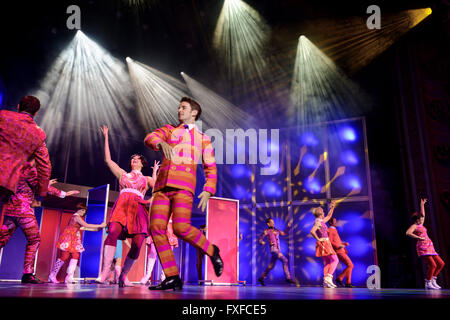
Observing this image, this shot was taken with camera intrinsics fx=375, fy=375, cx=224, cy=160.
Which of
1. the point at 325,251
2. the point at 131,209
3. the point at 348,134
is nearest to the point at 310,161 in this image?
the point at 348,134

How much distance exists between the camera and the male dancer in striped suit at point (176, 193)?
10.5 ft

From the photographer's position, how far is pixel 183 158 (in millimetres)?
3441

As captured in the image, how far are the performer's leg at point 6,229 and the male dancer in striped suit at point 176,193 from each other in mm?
2112

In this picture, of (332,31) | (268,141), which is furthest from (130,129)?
(332,31)

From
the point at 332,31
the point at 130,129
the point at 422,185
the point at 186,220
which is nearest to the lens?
the point at 186,220

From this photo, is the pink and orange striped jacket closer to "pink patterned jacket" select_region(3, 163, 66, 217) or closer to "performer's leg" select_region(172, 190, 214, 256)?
"performer's leg" select_region(172, 190, 214, 256)

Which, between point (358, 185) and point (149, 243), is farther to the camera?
point (358, 185)

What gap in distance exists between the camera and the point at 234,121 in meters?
14.5

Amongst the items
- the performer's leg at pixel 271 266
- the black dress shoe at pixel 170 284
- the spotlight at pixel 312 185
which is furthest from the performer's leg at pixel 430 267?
the black dress shoe at pixel 170 284

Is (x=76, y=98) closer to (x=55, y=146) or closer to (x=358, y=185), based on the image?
(x=55, y=146)
